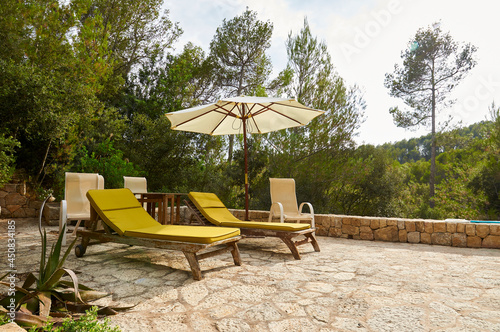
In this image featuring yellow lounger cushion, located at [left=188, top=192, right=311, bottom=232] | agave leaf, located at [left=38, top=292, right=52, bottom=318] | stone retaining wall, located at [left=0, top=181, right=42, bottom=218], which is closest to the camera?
agave leaf, located at [left=38, top=292, right=52, bottom=318]

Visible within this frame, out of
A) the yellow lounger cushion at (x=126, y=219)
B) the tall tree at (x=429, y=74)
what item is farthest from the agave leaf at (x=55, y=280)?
the tall tree at (x=429, y=74)

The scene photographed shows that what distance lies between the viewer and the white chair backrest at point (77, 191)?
16.1 feet

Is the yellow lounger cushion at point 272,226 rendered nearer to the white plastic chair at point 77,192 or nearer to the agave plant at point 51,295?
the white plastic chair at point 77,192

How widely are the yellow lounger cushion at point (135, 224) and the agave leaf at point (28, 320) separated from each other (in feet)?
4.84

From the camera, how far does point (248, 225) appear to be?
4367mm

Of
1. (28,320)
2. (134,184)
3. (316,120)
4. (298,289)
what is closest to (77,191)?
(134,184)

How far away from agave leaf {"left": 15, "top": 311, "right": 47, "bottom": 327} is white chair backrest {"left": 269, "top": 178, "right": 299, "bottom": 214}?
436cm

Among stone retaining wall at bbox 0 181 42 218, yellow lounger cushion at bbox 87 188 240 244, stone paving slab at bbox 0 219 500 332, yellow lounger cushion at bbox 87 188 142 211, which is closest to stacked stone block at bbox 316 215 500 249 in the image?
stone paving slab at bbox 0 219 500 332

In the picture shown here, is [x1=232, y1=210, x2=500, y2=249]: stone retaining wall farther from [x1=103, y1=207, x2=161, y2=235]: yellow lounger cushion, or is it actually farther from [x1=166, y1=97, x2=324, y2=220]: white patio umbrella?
[x1=103, y1=207, x2=161, y2=235]: yellow lounger cushion

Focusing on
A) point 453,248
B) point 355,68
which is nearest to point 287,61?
point 355,68

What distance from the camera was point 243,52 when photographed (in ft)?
46.3

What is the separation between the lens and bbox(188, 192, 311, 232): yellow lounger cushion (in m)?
4.21

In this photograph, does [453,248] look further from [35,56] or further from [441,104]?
[441,104]

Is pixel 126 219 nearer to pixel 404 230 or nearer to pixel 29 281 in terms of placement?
pixel 29 281
